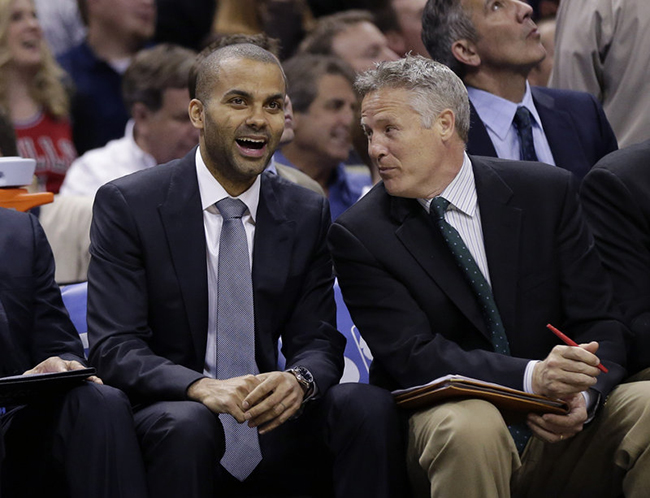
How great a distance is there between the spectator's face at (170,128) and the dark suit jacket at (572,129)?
1707mm

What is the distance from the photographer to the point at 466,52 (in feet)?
14.2

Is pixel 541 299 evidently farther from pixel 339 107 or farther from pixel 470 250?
pixel 339 107

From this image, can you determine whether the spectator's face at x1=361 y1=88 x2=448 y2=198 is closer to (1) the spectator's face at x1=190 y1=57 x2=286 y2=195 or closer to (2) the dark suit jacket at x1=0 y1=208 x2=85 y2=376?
(1) the spectator's face at x1=190 y1=57 x2=286 y2=195

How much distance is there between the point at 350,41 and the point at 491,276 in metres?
3.00

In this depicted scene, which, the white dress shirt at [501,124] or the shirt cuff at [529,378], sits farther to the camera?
the white dress shirt at [501,124]

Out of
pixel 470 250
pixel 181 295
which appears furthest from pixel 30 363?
pixel 470 250

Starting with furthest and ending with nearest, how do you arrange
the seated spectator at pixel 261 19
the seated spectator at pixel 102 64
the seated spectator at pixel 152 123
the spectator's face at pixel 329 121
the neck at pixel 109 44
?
the seated spectator at pixel 261 19
the neck at pixel 109 44
the seated spectator at pixel 102 64
the seated spectator at pixel 152 123
the spectator's face at pixel 329 121

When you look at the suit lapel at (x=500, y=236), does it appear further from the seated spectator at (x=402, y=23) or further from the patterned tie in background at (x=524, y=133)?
the seated spectator at (x=402, y=23)

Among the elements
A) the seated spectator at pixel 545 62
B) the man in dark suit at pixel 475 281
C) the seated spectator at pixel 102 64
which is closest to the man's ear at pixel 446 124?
the man in dark suit at pixel 475 281

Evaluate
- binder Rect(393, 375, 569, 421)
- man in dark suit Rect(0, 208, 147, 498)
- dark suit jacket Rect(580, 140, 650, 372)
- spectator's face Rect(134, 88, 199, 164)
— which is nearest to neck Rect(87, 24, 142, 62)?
spectator's face Rect(134, 88, 199, 164)

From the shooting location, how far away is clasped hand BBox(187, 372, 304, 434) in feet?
10.2

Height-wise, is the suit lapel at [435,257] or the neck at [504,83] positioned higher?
the neck at [504,83]

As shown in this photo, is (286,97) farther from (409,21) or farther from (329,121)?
(409,21)

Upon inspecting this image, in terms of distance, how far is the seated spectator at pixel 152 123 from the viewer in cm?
544
